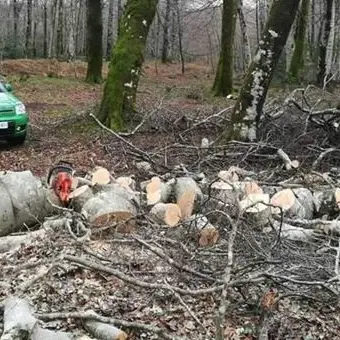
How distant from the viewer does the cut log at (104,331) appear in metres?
3.55

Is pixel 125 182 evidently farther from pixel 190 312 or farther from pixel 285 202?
pixel 190 312

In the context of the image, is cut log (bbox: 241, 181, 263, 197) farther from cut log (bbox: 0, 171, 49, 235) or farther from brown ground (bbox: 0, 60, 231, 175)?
brown ground (bbox: 0, 60, 231, 175)

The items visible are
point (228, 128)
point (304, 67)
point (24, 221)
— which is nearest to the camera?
point (24, 221)

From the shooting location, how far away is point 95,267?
13.6ft

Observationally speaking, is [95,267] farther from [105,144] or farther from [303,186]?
[105,144]

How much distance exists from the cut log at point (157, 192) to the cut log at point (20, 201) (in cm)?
100

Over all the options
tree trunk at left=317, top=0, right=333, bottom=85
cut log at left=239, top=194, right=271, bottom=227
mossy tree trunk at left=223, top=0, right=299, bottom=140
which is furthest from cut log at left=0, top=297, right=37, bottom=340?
tree trunk at left=317, top=0, right=333, bottom=85

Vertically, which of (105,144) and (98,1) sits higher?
(98,1)

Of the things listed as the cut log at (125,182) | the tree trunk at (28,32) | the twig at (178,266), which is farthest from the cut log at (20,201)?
the tree trunk at (28,32)

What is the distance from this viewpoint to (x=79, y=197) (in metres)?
5.77

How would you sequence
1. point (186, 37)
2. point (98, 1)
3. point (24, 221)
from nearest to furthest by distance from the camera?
point (24, 221) < point (98, 1) < point (186, 37)

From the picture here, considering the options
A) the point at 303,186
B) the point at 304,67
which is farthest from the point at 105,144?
the point at 304,67

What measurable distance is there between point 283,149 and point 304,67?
1888cm

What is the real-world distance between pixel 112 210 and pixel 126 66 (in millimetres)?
5916
